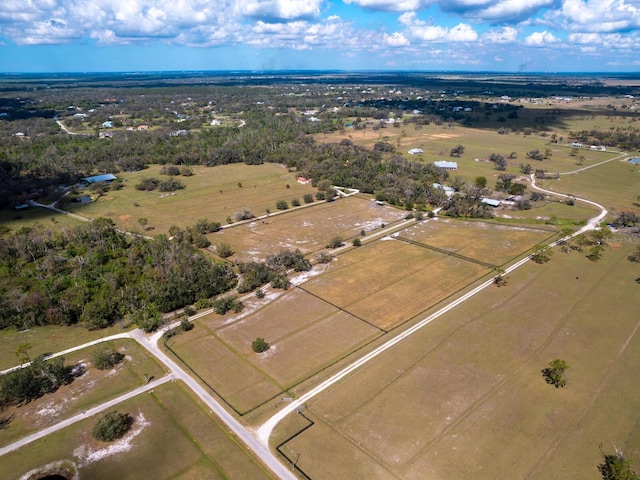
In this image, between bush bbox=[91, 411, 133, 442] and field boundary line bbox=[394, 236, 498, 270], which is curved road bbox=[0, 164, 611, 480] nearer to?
bush bbox=[91, 411, 133, 442]

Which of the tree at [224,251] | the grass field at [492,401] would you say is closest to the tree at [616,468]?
the grass field at [492,401]

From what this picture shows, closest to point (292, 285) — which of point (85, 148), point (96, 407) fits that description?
point (96, 407)

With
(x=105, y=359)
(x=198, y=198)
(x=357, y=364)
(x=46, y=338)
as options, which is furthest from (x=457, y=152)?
(x=46, y=338)

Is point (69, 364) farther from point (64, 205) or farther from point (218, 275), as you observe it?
point (64, 205)

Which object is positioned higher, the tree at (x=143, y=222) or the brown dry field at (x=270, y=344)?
the tree at (x=143, y=222)

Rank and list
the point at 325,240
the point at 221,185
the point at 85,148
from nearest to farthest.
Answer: the point at 325,240 → the point at 221,185 → the point at 85,148

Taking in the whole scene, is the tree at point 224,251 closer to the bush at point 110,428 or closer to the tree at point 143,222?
the tree at point 143,222
